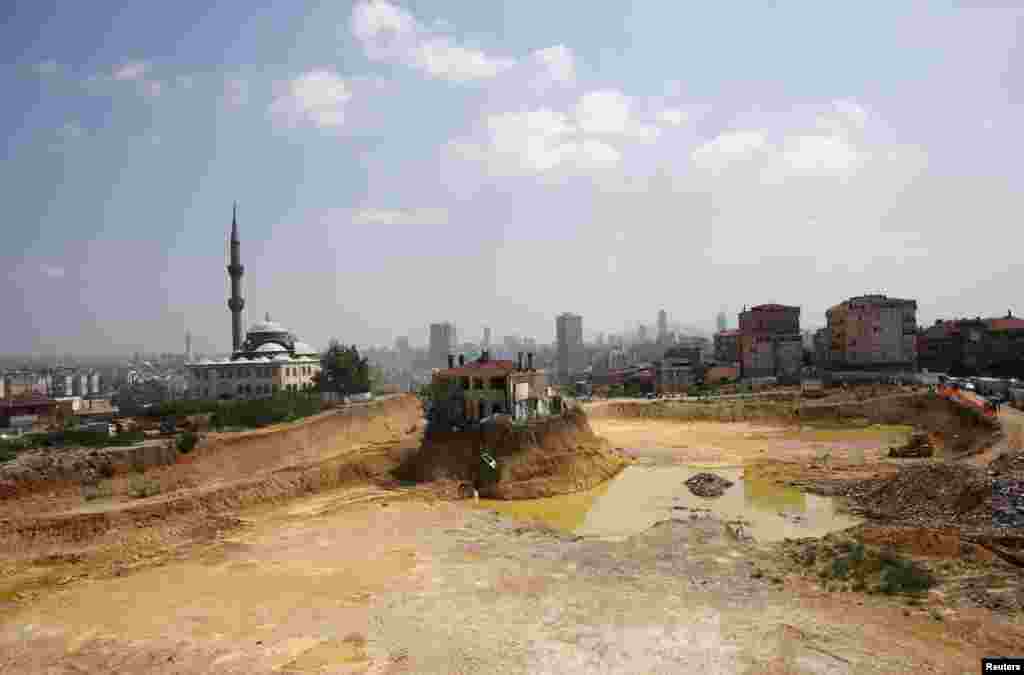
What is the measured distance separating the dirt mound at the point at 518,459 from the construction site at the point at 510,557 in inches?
5.4

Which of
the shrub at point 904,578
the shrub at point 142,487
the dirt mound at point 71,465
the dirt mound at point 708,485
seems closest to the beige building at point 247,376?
the dirt mound at point 71,465

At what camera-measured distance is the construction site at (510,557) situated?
16.8 meters

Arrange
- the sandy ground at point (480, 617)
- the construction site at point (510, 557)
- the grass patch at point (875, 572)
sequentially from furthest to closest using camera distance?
1. the grass patch at point (875, 572)
2. the construction site at point (510, 557)
3. the sandy ground at point (480, 617)

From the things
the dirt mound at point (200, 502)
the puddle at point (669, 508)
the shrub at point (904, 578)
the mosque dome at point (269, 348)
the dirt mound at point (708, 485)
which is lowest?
the puddle at point (669, 508)

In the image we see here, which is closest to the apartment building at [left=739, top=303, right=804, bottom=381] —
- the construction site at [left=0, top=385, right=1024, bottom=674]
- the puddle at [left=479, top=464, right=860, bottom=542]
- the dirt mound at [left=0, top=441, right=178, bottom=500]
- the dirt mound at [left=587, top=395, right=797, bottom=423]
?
the dirt mound at [left=587, top=395, right=797, bottom=423]

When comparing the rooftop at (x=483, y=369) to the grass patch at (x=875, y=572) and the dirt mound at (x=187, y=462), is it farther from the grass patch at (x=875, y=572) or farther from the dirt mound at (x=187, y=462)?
the grass patch at (x=875, y=572)

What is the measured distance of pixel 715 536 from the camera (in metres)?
26.6

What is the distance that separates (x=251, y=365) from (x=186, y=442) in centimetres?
2660

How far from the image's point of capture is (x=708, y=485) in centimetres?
3709

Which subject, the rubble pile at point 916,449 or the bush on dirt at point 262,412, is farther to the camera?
the bush on dirt at point 262,412

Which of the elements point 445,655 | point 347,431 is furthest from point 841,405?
point 445,655

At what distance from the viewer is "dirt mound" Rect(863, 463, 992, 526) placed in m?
24.6

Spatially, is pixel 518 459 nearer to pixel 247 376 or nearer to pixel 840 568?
pixel 840 568

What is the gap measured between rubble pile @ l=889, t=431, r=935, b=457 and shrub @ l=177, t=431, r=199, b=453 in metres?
47.6
